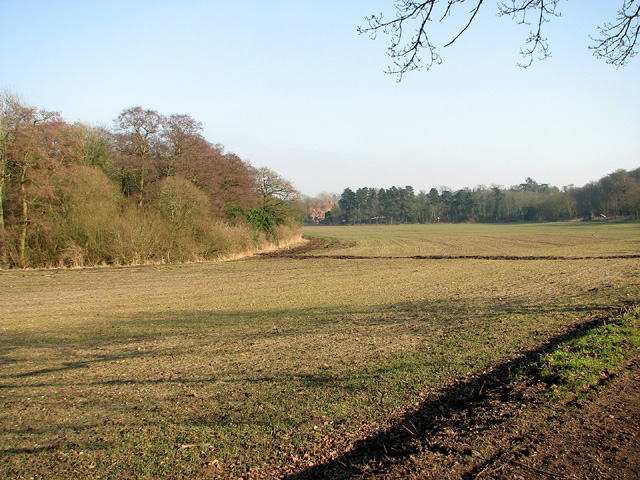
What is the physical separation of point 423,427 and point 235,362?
11.4 feet

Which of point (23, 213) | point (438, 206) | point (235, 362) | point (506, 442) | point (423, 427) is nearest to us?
point (506, 442)

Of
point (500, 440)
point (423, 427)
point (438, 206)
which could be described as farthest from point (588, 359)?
point (438, 206)

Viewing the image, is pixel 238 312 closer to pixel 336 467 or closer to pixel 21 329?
pixel 21 329

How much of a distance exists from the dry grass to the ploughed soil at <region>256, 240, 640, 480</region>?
25 cm

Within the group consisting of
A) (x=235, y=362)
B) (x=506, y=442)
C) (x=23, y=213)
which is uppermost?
(x=23, y=213)

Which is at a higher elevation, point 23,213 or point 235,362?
point 23,213

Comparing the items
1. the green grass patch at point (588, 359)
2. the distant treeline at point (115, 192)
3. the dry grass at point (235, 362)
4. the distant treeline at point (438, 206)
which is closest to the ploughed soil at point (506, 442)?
the green grass patch at point (588, 359)

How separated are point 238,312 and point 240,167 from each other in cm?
2921

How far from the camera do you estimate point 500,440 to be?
12.9 ft

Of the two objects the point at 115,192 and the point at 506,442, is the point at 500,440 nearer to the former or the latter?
the point at 506,442

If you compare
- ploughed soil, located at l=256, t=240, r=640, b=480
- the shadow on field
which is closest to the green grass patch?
ploughed soil, located at l=256, t=240, r=640, b=480

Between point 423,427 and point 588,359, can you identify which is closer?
point 423,427

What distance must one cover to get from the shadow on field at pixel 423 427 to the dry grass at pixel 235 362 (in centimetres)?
22

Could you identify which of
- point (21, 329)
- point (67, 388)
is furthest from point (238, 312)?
point (67, 388)
